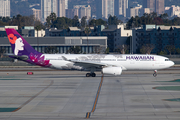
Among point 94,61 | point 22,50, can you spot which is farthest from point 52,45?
point 94,61

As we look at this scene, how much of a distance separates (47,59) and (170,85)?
20.2 m

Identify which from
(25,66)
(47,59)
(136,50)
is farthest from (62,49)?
(47,59)

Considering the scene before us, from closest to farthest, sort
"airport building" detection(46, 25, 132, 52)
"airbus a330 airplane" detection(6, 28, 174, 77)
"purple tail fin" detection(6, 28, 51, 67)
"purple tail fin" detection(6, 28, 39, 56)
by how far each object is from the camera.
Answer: "airbus a330 airplane" detection(6, 28, 174, 77)
"purple tail fin" detection(6, 28, 51, 67)
"purple tail fin" detection(6, 28, 39, 56)
"airport building" detection(46, 25, 132, 52)

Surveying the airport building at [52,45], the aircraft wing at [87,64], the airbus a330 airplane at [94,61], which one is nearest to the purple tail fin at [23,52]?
the airbus a330 airplane at [94,61]

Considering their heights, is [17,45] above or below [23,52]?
above

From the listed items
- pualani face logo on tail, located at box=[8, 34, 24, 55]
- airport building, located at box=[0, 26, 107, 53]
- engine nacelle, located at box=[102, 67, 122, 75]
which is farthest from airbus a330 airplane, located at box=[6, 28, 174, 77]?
airport building, located at box=[0, 26, 107, 53]

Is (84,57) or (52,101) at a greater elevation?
(84,57)

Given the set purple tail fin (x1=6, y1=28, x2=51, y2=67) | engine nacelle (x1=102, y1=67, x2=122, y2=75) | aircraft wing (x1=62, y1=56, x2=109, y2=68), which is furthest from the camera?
purple tail fin (x1=6, y1=28, x2=51, y2=67)

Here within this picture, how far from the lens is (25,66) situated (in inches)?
2972

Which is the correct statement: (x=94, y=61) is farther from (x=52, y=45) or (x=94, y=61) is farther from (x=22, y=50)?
(x=52, y=45)

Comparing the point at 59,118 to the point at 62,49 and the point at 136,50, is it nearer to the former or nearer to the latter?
the point at 62,49

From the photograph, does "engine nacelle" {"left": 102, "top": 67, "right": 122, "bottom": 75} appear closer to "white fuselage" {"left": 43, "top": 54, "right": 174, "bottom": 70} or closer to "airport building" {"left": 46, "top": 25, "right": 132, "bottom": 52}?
"white fuselage" {"left": 43, "top": 54, "right": 174, "bottom": 70}

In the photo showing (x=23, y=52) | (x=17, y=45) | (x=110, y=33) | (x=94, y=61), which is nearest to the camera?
(x=94, y=61)

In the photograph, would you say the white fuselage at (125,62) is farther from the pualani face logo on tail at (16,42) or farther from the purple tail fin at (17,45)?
the pualani face logo on tail at (16,42)
